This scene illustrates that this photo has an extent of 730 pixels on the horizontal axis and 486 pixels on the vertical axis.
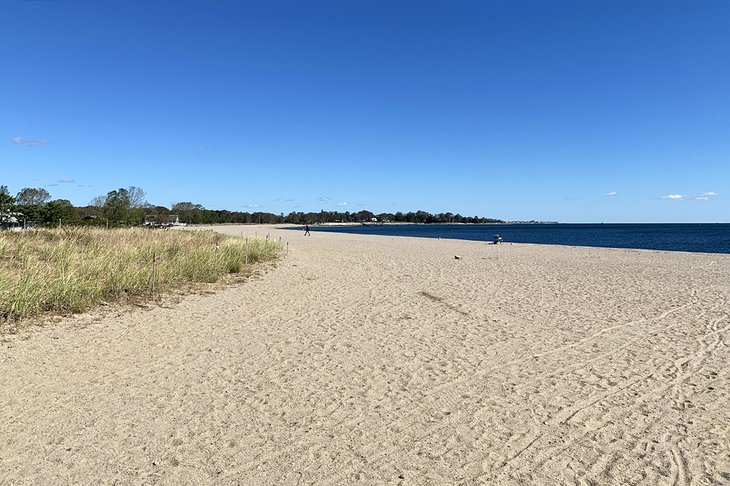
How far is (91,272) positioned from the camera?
923cm

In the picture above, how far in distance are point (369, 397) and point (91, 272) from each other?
7.77 metres

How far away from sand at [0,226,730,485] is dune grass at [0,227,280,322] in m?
0.78

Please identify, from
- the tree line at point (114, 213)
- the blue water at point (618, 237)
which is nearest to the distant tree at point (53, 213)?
the tree line at point (114, 213)

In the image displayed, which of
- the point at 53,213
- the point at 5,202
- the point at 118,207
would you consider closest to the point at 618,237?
the point at 118,207

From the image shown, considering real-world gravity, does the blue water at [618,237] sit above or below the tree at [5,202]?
below

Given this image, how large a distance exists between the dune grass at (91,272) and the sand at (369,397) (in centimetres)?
78

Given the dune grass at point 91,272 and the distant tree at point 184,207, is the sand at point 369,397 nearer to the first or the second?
the dune grass at point 91,272

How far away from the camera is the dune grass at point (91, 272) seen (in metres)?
7.28

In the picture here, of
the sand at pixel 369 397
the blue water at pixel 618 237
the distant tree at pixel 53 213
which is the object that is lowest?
the sand at pixel 369 397

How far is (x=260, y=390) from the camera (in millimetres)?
4488

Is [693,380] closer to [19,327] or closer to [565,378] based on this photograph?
[565,378]

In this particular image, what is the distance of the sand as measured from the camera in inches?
121

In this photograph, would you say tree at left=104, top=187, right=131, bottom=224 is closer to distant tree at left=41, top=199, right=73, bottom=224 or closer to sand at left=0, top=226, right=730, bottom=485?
distant tree at left=41, top=199, right=73, bottom=224

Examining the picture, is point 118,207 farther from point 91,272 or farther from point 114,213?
point 91,272
